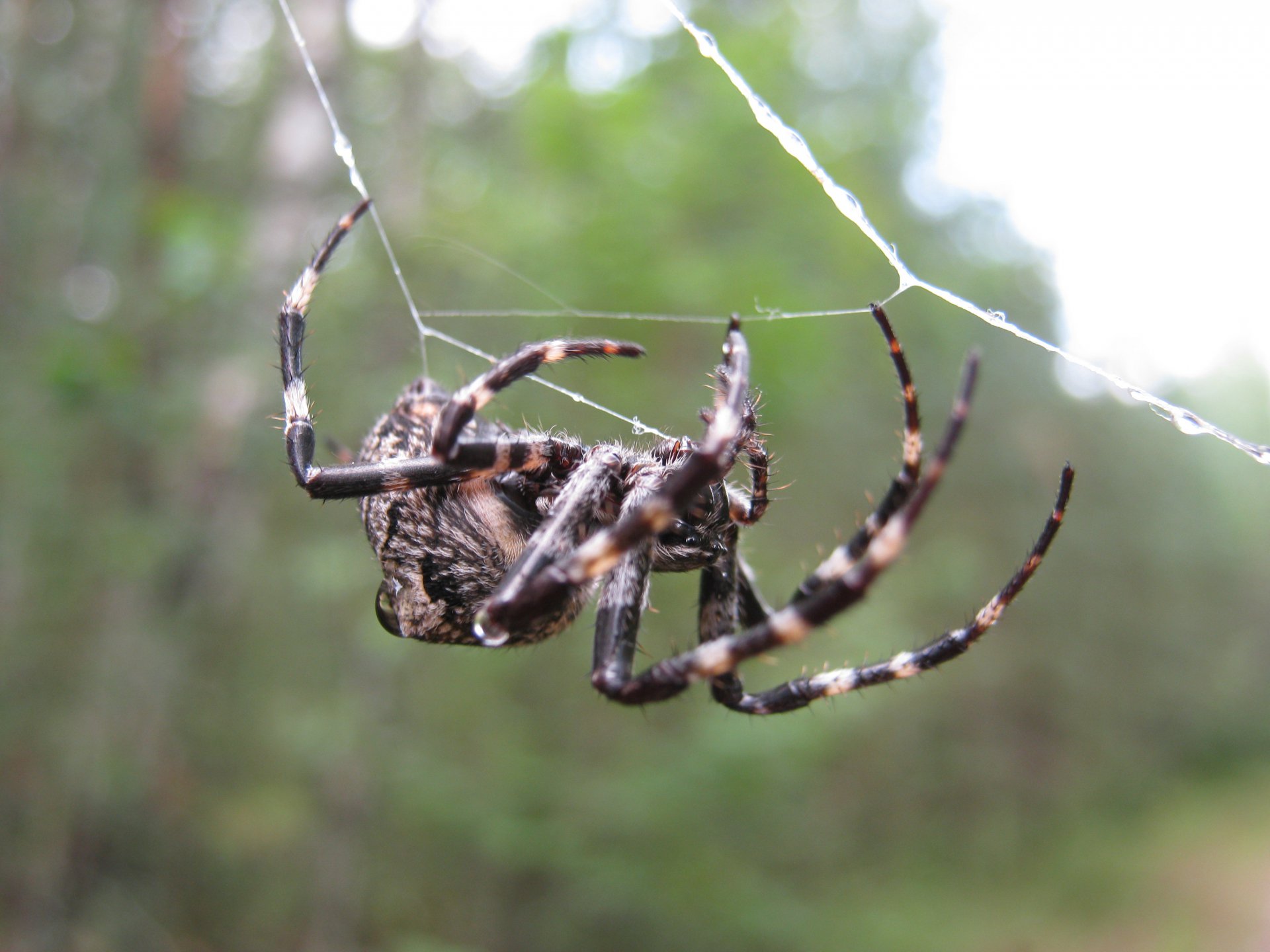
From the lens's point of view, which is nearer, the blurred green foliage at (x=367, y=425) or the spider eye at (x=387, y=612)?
the spider eye at (x=387, y=612)

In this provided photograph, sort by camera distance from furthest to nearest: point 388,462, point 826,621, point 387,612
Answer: point 387,612 → point 388,462 → point 826,621

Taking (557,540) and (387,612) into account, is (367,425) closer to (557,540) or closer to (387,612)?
(387,612)

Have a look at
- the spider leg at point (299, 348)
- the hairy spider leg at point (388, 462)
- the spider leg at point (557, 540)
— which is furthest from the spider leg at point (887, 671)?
the spider leg at point (299, 348)

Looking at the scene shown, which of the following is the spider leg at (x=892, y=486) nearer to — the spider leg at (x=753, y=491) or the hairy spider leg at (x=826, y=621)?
the hairy spider leg at (x=826, y=621)

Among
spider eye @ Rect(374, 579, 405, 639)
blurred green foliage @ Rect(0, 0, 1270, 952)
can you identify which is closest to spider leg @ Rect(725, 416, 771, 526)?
blurred green foliage @ Rect(0, 0, 1270, 952)

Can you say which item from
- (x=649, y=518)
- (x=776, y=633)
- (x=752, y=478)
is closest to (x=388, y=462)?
(x=649, y=518)

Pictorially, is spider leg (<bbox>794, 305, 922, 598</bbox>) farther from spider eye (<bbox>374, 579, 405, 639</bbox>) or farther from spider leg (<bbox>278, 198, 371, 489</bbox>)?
spider leg (<bbox>278, 198, 371, 489</bbox>)
